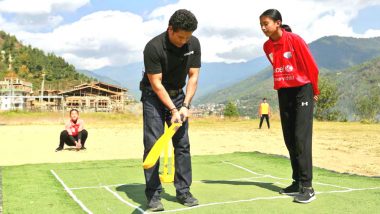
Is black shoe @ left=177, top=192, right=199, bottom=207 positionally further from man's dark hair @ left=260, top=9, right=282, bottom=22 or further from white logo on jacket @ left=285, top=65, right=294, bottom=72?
man's dark hair @ left=260, top=9, right=282, bottom=22

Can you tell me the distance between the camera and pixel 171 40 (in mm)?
4754

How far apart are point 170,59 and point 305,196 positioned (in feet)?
7.41

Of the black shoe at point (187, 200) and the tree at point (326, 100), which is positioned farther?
the tree at point (326, 100)

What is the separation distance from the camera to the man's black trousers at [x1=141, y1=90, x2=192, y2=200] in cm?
496

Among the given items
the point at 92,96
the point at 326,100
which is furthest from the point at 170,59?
the point at 92,96

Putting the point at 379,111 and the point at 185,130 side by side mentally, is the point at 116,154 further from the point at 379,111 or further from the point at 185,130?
the point at 379,111

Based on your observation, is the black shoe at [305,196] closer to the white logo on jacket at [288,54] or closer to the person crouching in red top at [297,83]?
the person crouching in red top at [297,83]

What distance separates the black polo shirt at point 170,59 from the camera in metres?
4.75

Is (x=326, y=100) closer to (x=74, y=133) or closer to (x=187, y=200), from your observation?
(x=74, y=133)

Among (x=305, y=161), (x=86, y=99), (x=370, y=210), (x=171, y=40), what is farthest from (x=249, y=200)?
(x=86, y=99)

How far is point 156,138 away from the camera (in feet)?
16.3

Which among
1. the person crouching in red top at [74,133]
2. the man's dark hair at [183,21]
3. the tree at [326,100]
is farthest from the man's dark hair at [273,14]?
the tree at [326,100]

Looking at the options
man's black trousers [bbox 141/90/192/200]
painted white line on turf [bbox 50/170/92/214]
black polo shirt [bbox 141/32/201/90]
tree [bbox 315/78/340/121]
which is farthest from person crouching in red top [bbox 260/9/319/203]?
tree [bbox 315/78/340/121]

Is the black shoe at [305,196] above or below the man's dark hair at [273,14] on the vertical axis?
below
